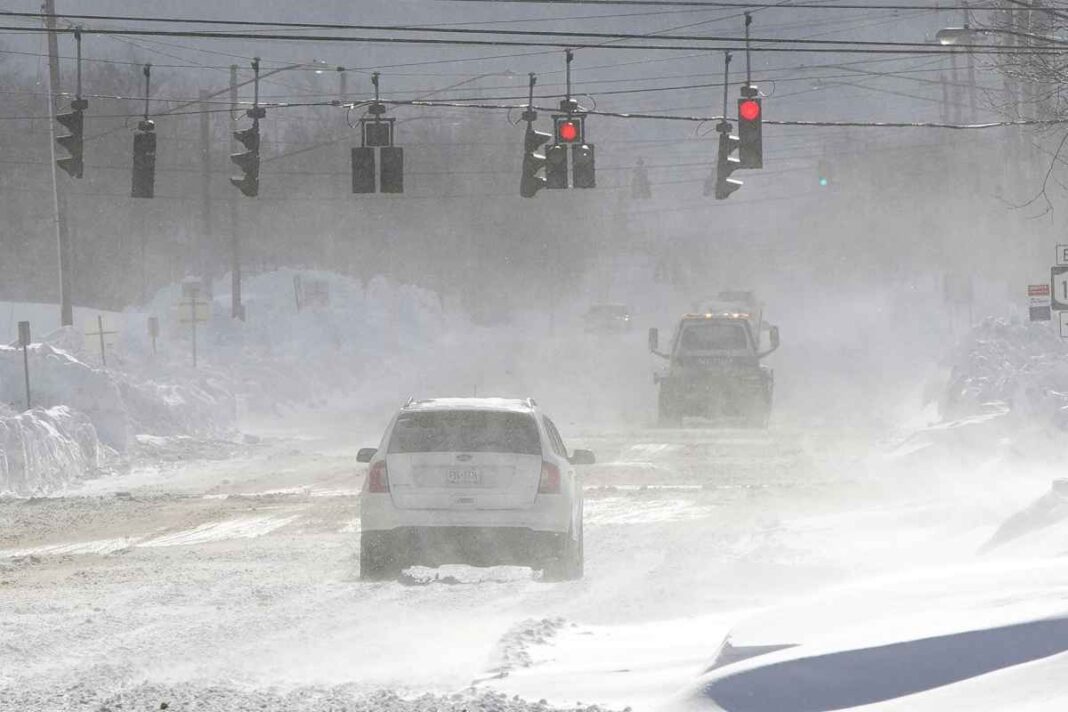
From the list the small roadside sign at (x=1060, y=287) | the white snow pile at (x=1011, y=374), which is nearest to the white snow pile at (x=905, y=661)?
the small roadside sign at (x=1060, y=287)

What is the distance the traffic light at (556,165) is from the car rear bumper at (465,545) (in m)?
15.6

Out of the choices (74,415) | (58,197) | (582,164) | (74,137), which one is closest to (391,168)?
(582,164)

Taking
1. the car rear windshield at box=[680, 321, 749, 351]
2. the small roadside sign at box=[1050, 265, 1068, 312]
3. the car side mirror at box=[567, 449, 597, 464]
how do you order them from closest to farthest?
the car side mirror at box=[567, 449, 597, 464] < the small roadside sign at box=[1050, 265, 1068, 312] < the car rear windshield at box=[680, 321, 749, 351]

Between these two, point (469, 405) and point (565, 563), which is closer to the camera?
point (565, 563)

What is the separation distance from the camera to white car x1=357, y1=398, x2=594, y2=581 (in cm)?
1273

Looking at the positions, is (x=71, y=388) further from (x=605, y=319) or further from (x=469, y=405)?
(x=605, y=319)

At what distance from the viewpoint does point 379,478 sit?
12.9 meters

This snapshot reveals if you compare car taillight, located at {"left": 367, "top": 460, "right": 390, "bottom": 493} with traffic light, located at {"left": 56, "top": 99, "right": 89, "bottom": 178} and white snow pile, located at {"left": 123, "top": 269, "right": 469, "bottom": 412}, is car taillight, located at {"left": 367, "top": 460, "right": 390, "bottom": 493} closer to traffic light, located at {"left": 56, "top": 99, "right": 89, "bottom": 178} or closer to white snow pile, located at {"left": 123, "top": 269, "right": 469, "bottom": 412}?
traffic light, located at {"left": 56, "top": 99, "right": 89, "bottom": 178}

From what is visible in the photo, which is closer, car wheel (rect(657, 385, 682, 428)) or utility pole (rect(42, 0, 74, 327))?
utility pole (rect(42, 0, 74, 327))

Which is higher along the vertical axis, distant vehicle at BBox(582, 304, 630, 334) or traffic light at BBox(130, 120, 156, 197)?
traffic light at BBox(130, 120, 156, 197)

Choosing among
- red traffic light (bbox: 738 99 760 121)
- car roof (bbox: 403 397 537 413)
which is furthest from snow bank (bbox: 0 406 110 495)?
red traffic light (bbox: 738 99 760 121)

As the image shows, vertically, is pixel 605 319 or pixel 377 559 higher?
pixel 377 559

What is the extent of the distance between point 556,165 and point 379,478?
52.1 ft

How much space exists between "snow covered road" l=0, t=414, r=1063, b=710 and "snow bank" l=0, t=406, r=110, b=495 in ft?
2.98
